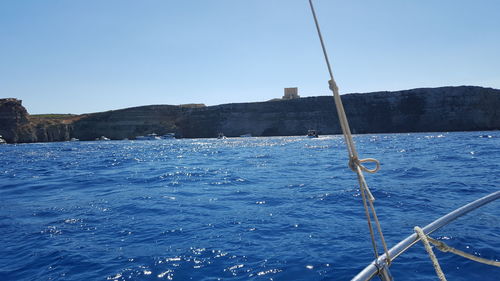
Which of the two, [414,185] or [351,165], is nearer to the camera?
[351,165]

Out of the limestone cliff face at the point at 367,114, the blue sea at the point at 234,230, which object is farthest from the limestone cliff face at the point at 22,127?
the blue sea at the point at 234,230

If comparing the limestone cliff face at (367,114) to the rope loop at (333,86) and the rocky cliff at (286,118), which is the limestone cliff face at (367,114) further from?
the rope loop at (333,86)

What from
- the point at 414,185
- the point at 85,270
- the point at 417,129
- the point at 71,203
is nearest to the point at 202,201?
the point at 71,203

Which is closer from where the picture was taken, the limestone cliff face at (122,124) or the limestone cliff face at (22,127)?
the limestone cliff face at (22,127)

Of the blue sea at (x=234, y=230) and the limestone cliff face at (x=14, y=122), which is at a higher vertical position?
the limestone cliff face at (x=14, y=122)

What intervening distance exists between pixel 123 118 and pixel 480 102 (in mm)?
109096

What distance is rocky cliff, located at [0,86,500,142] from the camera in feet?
269

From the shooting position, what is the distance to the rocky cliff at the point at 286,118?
82125 millimetres

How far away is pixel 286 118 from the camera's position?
3957 inches

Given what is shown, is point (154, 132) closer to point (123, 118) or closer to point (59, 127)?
point (123, 118)

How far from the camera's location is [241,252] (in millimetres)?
6426

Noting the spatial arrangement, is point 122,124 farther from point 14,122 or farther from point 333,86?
point 333,86

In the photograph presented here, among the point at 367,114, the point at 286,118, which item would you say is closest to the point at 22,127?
the point at 286,118

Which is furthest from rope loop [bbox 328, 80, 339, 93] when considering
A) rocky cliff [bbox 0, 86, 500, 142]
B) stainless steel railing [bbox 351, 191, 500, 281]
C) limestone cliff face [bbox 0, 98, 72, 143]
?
limestone cliff face [bbox 0, 98, 72, 143]
